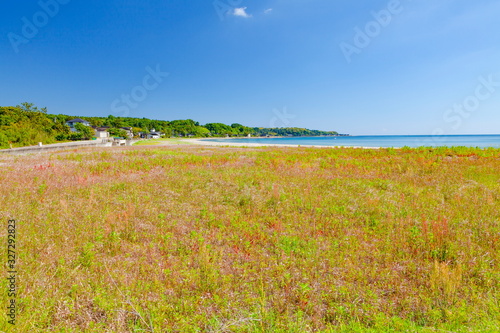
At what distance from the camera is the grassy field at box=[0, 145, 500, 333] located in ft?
12.3

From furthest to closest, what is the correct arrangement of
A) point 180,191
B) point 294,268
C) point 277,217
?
point 180,191
point 277,217
point 294,268

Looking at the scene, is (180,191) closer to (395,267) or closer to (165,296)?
(165,296)

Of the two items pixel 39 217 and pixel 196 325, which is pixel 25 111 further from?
pixel 196 325

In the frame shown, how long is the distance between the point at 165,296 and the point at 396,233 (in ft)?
22.0

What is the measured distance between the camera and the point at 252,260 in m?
5.51

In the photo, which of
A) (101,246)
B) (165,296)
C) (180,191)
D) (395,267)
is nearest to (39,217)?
(101,246)

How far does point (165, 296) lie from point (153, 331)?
2.86 feet

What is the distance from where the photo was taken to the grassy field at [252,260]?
375cm

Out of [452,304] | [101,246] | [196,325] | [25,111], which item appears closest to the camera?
[196,325]

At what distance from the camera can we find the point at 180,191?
11148mm

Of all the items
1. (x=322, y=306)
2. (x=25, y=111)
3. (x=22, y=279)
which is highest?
(x=25, y=111)

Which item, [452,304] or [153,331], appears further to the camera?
[452,304]

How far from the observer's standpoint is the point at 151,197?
9.99 metres

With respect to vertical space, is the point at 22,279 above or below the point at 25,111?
below
